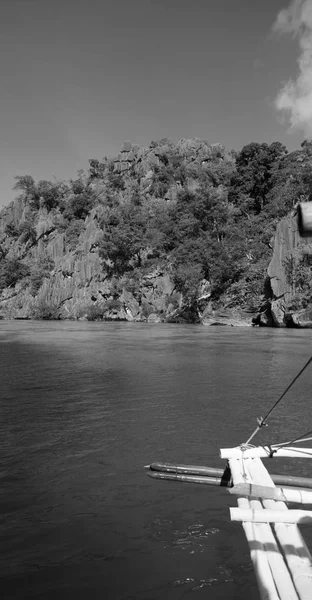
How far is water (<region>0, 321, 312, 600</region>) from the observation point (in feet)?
11.3

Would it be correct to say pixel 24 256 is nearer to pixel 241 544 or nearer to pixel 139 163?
pixel 139 163

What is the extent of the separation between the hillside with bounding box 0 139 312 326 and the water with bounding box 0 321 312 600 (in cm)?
2455

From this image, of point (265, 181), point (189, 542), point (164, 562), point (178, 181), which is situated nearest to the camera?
point (164, 562)

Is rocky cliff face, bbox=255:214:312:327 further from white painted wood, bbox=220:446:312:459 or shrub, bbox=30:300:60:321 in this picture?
shrub, bbox=30:300:60:321

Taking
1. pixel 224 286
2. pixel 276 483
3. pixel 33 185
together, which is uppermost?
pixel 33 185

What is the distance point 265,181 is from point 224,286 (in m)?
23.1

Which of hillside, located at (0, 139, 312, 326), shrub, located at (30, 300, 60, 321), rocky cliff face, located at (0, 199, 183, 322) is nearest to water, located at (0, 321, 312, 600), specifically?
hillside, located at (0, 139, 312, 326)

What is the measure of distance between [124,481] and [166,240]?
1999 inches

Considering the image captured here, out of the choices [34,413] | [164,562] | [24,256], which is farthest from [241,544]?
[24,256]

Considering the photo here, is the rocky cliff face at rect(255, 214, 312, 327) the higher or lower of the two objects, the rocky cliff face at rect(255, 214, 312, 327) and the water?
the higher

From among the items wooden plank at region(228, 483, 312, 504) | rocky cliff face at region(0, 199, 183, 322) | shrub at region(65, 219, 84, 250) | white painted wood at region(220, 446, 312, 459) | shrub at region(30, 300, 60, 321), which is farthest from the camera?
shrub at region(65, 219, 84, 250)

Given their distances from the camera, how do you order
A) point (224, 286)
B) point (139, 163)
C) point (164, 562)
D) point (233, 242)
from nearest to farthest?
1. point (164, 562)
2. point (224, 286)
3. point (233, 242)
4. point (139, 163)

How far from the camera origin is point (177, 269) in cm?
4969

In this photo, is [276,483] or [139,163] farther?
[139,163]
